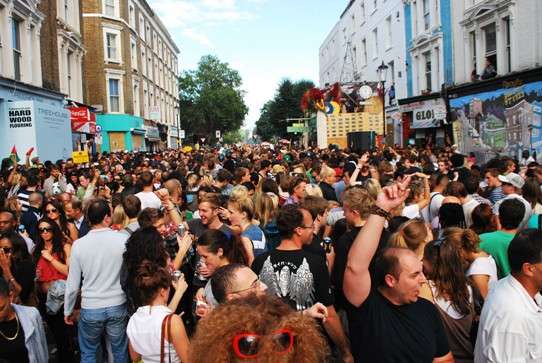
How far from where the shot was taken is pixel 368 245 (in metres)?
2.98

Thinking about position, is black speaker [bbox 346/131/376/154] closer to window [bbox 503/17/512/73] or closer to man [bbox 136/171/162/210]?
window [bbox 503/17/512/73]

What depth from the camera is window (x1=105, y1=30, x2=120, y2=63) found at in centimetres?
3872

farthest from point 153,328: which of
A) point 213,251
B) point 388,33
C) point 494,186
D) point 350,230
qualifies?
point 388,33

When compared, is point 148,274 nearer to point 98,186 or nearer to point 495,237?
point 495,237

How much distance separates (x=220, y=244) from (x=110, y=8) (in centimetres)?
3889

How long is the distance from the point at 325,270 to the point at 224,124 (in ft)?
248

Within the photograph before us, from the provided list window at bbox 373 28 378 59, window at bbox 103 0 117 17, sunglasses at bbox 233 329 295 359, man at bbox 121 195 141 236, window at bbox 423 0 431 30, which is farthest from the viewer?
window at bbox 103 0 117 17

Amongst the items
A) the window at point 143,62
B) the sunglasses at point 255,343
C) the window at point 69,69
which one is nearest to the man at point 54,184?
the sunglasses at point 255,343

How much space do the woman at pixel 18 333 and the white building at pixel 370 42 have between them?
29.3 m

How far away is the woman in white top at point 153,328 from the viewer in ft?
11.0

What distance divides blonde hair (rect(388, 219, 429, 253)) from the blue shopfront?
115 ft

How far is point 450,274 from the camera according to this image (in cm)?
382

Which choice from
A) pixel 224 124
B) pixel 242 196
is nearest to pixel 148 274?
pixel 242 196

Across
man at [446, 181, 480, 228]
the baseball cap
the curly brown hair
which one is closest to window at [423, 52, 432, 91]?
the baseball cap
